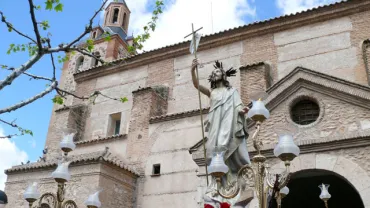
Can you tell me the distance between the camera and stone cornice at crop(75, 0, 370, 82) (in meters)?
14.9

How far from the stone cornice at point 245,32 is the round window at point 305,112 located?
5623mm

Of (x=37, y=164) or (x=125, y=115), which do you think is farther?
(x=125, y=115)

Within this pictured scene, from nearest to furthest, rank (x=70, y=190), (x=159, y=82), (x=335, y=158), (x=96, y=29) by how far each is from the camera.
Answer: (x=335, y=158) → (x=70, y=190) → (x=159, y=82) → (x=96, y=29)

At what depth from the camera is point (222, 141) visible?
573 centimetres

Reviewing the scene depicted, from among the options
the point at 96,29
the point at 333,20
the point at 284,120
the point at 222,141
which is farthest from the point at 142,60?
the point at 96,29

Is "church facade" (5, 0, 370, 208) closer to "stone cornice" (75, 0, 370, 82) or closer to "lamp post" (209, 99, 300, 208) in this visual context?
"stone cornice" (75, 0, 370, 82)

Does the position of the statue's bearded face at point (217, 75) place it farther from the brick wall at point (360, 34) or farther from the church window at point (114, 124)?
the church window at point (114, 124)

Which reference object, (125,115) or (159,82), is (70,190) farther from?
(159,82)

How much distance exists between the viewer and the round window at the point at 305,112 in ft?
34.9

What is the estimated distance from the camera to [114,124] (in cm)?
1861

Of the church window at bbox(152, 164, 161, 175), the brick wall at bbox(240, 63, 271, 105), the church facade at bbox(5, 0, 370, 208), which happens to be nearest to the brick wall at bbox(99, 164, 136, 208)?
the church facade at bbox(5, 0, 370, 208)

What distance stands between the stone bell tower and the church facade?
1791cm

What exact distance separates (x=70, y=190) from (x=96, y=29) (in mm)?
23435

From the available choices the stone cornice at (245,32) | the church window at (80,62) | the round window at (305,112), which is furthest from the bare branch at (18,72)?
the church window at (80,62)
